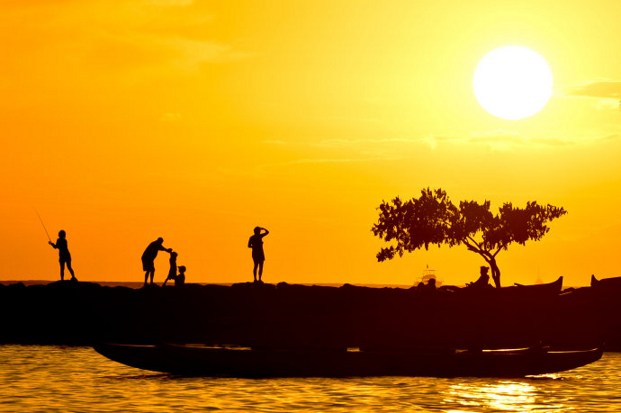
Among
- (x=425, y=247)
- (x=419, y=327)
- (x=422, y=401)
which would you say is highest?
(x=425, y=247)

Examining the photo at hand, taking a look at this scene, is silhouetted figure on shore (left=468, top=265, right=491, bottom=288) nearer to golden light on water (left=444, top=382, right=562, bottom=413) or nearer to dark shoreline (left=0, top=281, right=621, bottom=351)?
dark shoreline (left=0, top=281, right=621, bottom=351)

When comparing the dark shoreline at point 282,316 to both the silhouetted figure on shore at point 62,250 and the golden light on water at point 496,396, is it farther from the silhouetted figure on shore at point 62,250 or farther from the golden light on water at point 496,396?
the golden light on water at point 496,396

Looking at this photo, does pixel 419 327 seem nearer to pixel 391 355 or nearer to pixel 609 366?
pixel 609 366

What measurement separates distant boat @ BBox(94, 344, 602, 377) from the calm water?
0.40m

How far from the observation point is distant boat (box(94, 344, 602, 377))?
40.1 m

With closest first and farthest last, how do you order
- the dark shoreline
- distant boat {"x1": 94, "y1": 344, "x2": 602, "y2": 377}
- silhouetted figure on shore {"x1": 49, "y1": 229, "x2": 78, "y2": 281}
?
distant boat {"x1": 94, "y1": 344, "x2": 602, "y2": 377} < silhouetted figure on shore {"x1": 49, "y1": 229, "x2": 78, "y2": 281} < the dark shoreline

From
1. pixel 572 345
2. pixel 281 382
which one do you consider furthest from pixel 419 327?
pixel 281 382

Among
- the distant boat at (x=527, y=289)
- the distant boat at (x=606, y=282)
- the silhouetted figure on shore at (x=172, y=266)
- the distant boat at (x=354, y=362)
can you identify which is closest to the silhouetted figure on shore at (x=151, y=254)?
the silhouetted figure on shore at (x=172, y=266)

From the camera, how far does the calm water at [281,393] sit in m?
34.8

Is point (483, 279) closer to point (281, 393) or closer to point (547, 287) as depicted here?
point (547, 287)

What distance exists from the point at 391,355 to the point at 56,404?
12.6 m

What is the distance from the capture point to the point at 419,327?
55.6 m

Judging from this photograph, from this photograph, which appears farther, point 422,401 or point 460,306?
point 460,306

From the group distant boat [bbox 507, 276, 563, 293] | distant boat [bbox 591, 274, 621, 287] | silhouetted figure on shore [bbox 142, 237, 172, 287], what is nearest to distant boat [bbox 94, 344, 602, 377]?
silhouetted figure on shore [bbox 142, 237, 172, 287]
